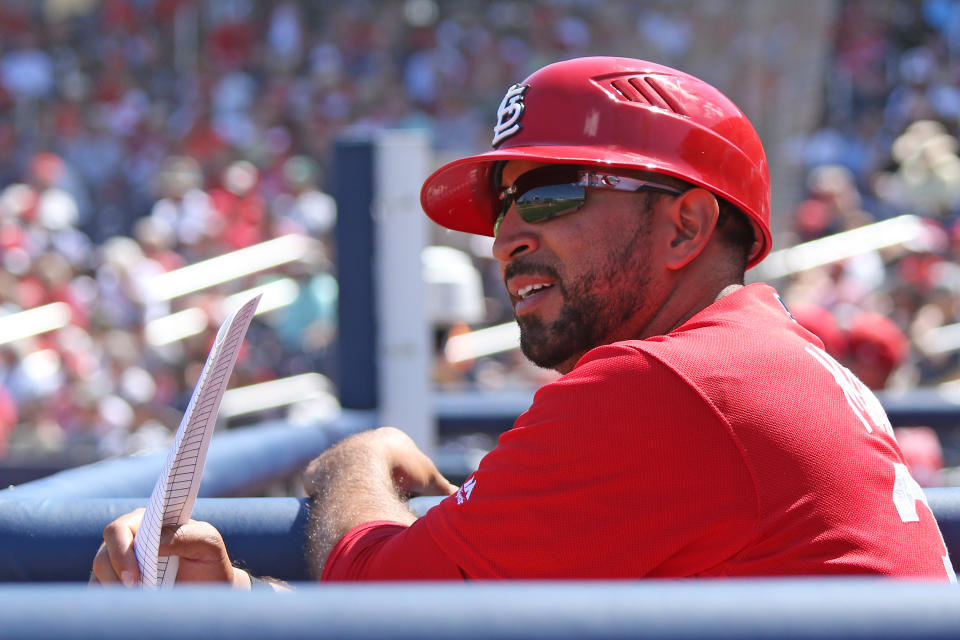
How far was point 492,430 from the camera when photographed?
4180mm

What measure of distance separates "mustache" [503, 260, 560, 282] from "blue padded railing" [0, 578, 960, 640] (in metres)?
1.11

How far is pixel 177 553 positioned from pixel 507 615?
86 centimetres

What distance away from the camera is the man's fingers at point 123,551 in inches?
59.4

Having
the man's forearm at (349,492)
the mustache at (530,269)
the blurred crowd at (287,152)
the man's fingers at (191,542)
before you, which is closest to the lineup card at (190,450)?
the man's fingers at (191,542)

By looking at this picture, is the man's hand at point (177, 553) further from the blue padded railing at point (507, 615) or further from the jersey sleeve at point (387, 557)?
the blue padded railing at point (507, 615)

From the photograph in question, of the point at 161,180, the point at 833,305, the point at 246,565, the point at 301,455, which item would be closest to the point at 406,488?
the point at 246,565

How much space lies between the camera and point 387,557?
5.15ft

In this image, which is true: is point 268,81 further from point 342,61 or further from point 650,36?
point 650,36

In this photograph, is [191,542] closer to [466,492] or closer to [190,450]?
[190,450]

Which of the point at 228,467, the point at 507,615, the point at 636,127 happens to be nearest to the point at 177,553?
the point at 507,615

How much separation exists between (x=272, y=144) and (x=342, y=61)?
5.55 feet

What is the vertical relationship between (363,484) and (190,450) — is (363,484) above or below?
below

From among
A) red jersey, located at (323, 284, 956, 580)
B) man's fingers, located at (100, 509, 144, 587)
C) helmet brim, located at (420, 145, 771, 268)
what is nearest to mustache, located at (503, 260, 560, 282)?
helmet brim, located at (420, 145, 771, 268)

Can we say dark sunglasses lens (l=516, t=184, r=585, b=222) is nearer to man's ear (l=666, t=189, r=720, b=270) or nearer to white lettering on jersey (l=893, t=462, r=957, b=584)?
man's ear (l=666, t=189, r=720, b=270)
